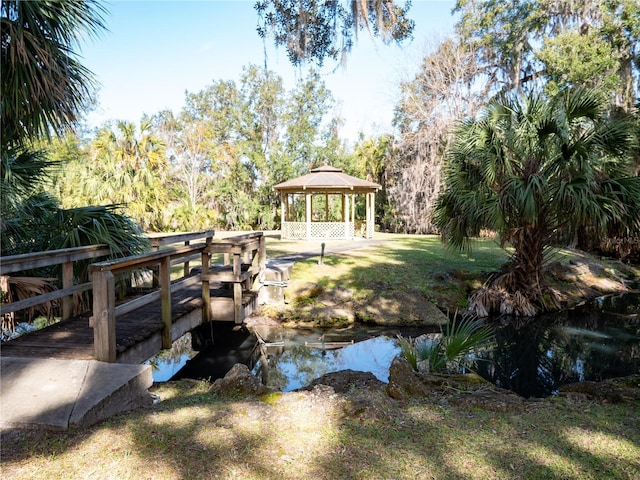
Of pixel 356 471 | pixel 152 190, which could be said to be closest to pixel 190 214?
pixel 152 190

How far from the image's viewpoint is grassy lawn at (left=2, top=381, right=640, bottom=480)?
2.65 m

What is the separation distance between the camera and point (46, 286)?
5.68m

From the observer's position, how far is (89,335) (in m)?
4.88

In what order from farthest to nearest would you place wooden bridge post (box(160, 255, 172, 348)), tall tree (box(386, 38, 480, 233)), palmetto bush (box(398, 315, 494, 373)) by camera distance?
tall tree (box(386, 38, 480, 233)) → wooden bridge post (box(160, 255, 172, 348)) → palmetto bush (box(398, 315, 494, 373))

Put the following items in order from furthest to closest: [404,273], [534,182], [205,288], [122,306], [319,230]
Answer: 1. [319,230]
2. [404,273]
3. [534,182]
4. [205,288]
5. [122,306]

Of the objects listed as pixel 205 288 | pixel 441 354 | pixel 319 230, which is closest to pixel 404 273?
pixel 441 354

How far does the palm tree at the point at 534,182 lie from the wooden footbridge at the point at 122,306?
471 centimetres

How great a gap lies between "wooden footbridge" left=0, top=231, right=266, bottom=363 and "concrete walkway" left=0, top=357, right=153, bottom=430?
382 millimetres

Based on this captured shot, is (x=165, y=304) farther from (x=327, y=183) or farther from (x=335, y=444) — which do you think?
(x=327, y=183)

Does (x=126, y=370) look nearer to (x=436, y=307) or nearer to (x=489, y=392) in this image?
(x=489, y=392)

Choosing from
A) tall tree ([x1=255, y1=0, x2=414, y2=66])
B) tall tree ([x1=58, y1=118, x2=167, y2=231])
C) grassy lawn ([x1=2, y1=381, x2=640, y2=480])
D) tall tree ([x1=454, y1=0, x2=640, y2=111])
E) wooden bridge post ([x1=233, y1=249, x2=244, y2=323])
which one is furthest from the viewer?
tall tree ([x1=58, y1=118, x2=167, y2=231])

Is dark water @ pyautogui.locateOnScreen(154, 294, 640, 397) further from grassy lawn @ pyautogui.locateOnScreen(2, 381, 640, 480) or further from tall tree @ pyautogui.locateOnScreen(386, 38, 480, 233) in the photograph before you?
tall tree @ pyautogui.locateOnScreen(386, 38, 480, 233)

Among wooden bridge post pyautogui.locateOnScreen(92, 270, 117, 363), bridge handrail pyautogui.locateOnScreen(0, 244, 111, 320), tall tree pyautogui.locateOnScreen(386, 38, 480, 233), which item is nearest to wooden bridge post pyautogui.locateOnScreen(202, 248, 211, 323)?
bridge handrail pyautogui.locateOnScreen(0, 244, 111, 320)

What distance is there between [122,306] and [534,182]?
24.2ft
